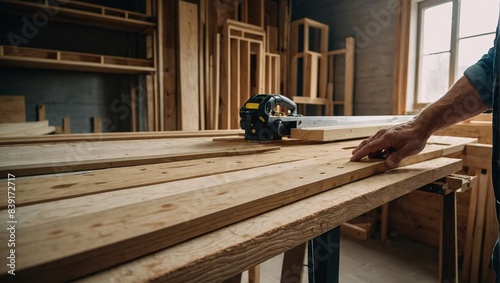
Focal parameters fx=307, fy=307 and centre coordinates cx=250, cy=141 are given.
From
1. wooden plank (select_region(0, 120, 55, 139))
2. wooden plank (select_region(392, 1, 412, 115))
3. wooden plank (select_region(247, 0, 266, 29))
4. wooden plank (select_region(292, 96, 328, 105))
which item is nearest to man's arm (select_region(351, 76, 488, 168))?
wooden plank (select_region(0, 120, 55, 139))

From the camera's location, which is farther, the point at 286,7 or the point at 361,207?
the point at 286,7

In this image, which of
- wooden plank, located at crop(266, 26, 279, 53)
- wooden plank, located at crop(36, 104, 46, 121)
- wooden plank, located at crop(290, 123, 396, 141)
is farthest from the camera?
wooden plank, located at crop(266, 26, 279, 53)

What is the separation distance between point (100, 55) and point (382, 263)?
3.58m

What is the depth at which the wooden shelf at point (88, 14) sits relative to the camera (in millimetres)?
2867

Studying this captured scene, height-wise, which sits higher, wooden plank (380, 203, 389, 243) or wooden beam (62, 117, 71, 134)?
wooden beam (62, 117, 71, 134)

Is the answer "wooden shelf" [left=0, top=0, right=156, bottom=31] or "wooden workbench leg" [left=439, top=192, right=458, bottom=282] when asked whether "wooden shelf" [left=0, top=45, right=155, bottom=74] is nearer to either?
"wooden shelf" [left=0, top=0, right=156, bottom=31]

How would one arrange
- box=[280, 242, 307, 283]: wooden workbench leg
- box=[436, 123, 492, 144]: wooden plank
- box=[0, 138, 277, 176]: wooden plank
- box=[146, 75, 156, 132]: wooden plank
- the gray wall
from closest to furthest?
1. box=[0, 138, 277, 176]: wooden plank
2. box=[280, 242, 307, 283]: wooden workbench leg
3. box=[436, 123, 492, 144]: wooden plank
4. box=[146, 75, 156, 132]: wooden plank
5. the gray wall

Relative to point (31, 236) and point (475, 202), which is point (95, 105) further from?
point (475, 202)

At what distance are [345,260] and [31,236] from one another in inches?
119

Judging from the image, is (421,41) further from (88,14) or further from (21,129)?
(21,129)

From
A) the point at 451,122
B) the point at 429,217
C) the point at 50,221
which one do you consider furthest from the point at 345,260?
the point at 50,221

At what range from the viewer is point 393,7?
13.5 feet

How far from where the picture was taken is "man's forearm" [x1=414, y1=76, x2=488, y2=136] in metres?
1.12

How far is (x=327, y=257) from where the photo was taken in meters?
1.03
